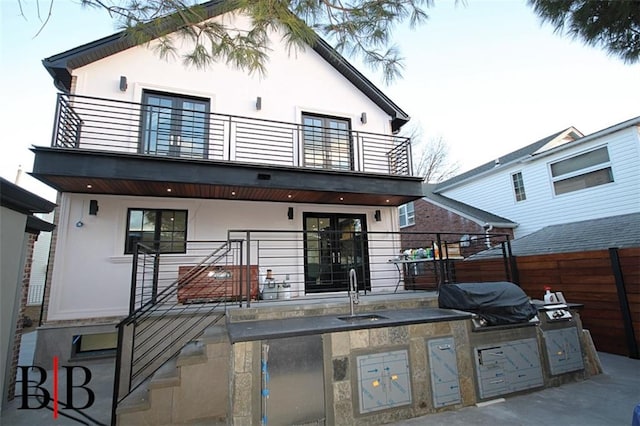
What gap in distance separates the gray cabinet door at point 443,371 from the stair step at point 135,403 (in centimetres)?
318

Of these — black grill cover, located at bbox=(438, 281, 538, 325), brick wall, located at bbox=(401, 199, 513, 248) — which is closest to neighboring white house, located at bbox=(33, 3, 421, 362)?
black grill cover, located at bbox=(438, 281, 538, 325)

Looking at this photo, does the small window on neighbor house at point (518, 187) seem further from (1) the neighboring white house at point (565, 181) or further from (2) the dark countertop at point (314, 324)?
(2) the dark countertop at point (314, 324)

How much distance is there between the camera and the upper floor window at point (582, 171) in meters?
8.99

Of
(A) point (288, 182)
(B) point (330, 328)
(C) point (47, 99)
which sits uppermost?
(C) point (47, 99)

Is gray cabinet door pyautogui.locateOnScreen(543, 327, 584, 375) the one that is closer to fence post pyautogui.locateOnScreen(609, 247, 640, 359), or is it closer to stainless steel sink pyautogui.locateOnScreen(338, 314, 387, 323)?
fence post pyautogui.locateOnScreen(609, 247, 640, 359)

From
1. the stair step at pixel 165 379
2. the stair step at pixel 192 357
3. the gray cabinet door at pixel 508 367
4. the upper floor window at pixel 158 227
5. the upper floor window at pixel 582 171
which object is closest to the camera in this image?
the stair step at pixel 165 379

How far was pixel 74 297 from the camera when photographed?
5699 millimetres

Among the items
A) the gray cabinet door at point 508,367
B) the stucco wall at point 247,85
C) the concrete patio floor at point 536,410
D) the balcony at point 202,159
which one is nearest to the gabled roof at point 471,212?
the balcony at point 202,159

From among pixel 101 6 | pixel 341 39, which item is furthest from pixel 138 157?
pixel 341 39

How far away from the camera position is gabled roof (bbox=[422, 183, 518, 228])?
36.1 feet

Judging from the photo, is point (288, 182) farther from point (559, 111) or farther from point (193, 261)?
point (559, 111)

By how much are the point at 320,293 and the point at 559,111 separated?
1163cm

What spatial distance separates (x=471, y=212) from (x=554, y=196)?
2.62m

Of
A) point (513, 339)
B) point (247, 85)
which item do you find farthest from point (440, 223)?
point (247, 85)
